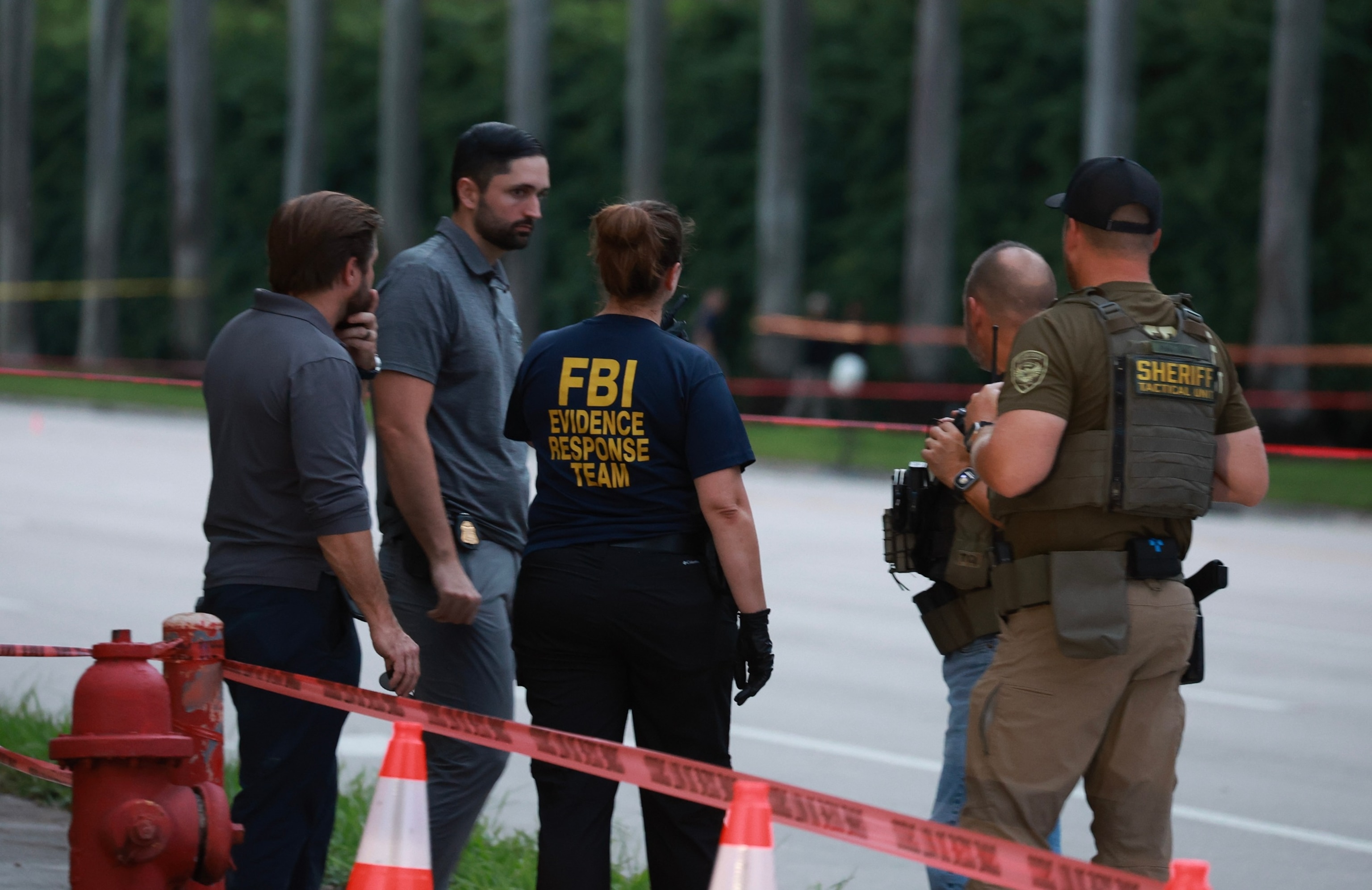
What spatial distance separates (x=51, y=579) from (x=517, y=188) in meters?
7.71

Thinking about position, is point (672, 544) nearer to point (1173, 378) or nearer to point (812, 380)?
point (1173, 378)

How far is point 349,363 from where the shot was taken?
165 inches

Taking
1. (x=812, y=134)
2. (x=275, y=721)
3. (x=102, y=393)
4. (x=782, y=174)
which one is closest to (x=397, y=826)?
(x=275, y=721)

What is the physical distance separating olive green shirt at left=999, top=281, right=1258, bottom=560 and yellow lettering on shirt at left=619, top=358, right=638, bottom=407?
837 mm

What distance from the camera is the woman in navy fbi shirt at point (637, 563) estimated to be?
413 centimetres

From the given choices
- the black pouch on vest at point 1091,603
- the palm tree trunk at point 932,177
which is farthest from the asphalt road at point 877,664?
the palm tree trunk at point 932,177

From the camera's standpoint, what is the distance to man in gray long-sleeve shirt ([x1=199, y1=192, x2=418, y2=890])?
4.12 m

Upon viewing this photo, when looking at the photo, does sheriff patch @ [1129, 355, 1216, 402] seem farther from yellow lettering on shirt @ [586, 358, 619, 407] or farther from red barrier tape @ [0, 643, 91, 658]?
red barrier tape @ [0, 643, 91, 658]

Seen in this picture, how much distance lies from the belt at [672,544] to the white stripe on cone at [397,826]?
0.72 meters

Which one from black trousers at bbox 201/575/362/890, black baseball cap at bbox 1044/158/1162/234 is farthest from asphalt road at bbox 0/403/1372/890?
black baseball cap at bbox 1044/158/1162/234

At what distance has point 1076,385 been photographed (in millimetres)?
3715

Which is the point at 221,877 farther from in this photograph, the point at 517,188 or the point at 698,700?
the point at 517,188

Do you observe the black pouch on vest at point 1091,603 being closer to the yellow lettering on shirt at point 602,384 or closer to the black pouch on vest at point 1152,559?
the black pouch on vest at point 1152,559

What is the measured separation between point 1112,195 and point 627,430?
1166 mm
